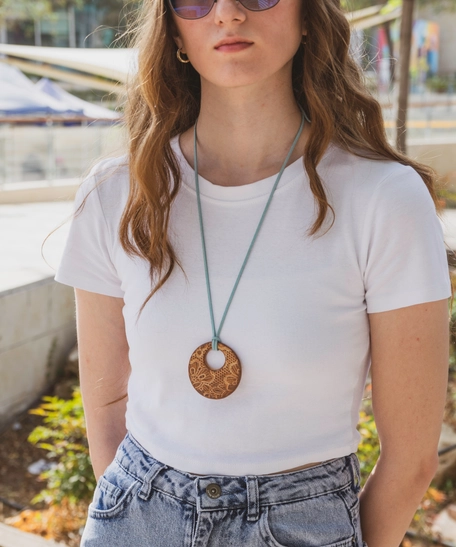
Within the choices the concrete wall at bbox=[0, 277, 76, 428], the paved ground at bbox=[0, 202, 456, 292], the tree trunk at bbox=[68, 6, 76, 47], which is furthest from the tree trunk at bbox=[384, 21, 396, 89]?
the tree trunk at bbox=[68, 6, 76, 47]

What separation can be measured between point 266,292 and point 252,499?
36 cm

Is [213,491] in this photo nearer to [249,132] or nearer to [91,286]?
[91,286]

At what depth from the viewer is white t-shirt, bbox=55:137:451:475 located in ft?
4.25

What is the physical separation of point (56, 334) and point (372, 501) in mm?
4266

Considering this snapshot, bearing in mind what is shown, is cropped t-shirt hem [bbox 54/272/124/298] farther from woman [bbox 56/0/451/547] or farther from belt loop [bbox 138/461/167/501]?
belt loop [bbox 138/461/167/501]

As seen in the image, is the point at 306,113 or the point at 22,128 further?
the point at 22,128

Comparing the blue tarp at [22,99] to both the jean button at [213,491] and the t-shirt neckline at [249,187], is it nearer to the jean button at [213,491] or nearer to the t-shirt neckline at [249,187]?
the t-shirt neckline at [249,187]

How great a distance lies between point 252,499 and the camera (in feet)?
4.27

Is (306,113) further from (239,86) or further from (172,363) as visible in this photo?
(172,363)

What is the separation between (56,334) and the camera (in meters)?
5.43

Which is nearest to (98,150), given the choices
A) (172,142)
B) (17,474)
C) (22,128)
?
(22,128)

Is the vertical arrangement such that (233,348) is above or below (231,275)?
below

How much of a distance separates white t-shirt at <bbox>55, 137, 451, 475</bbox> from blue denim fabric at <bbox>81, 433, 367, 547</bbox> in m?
0.03

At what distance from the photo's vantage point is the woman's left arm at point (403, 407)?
4.31ft
